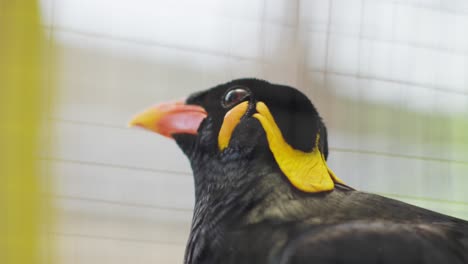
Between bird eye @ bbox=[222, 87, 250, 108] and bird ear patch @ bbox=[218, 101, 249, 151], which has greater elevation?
bird eye @ bbox=[222, 87, 250, 108]

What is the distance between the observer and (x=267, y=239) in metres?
0.58

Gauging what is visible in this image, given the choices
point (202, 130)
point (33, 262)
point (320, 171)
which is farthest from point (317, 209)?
point (33, 262)

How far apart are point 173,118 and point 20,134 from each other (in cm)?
21

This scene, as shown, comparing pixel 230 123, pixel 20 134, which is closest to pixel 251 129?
pixel 230 123

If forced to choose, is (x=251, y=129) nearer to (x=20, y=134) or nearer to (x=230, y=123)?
(x=230, y=123)

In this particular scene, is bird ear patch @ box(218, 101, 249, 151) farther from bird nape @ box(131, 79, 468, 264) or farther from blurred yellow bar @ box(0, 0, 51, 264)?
blurred yellow bar @ box(0, 0, 51, 264)

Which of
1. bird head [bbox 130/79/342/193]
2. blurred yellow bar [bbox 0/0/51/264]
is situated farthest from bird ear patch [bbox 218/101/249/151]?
blurred yellow bar [bbox 0/0/51/264]

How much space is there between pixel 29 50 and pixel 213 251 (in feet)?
0.82

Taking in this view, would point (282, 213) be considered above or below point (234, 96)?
below

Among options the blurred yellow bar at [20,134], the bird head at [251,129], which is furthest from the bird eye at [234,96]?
the blurred yellow bar at [20,134]

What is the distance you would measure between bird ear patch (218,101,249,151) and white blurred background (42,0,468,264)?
5 centimetres

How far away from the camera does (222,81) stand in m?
0.60

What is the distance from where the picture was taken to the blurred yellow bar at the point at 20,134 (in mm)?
464

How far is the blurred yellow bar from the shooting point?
464 millimetres
